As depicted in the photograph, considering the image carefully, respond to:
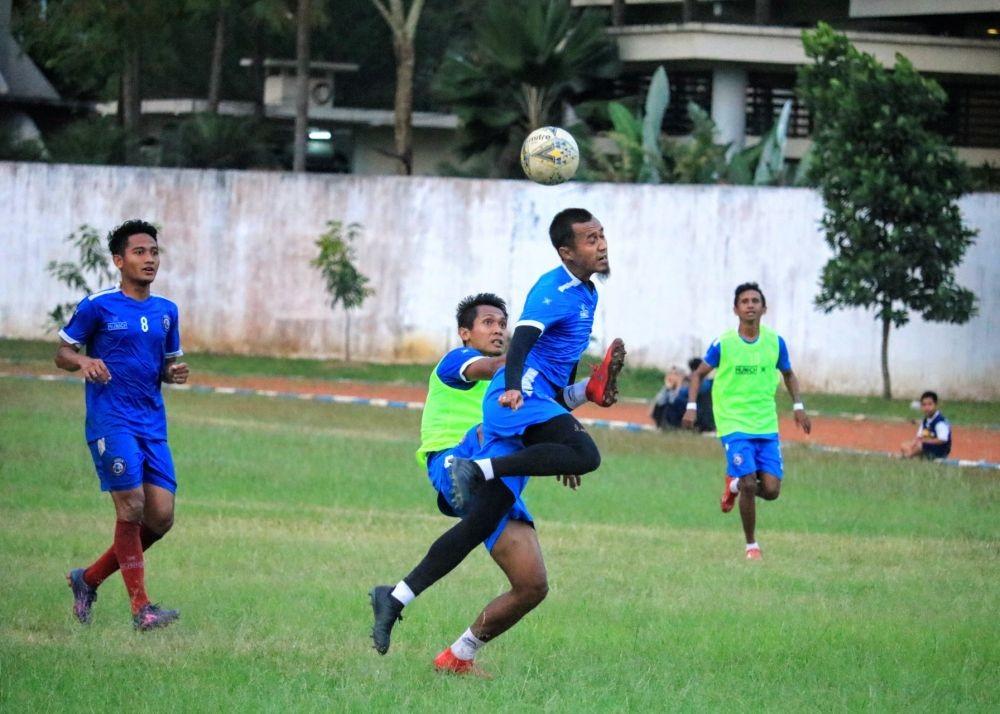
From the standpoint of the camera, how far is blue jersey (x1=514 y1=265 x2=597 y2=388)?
26.8 feet

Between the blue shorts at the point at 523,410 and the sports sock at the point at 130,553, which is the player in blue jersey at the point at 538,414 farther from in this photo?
the sports sock at the point at 130,553

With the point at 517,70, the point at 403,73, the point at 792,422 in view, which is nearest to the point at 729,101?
the point at 517,70

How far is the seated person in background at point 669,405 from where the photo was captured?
23781 millimetres

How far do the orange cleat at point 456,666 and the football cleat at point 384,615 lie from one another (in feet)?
1.04

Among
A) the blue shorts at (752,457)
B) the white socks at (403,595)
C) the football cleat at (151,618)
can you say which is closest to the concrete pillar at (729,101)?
the blue shorts at (752,457)

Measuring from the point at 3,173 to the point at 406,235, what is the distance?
29.0ft

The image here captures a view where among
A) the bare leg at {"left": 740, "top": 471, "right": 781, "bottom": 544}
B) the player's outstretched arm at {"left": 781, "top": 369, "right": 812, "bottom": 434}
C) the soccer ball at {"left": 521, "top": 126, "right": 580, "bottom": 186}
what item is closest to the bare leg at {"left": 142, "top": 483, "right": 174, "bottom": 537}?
the soccer ball at {"left": 521, "top": 126, "right": 580, "bottom": 186}

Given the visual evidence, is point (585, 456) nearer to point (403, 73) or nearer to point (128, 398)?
point (128, 398)

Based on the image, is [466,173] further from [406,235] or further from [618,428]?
[618,428]

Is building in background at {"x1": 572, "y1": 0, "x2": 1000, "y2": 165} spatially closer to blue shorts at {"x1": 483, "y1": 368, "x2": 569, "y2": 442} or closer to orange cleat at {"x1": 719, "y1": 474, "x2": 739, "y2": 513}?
orange cleat at {"x1": 719, "y1": 474, "x2": 739, "y2": 513}

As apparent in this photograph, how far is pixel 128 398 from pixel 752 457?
5.89 meters

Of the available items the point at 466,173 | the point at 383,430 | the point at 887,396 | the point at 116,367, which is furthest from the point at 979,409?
the point at 116,367

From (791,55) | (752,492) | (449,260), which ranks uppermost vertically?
(791,55)

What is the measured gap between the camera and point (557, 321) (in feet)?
26.8
